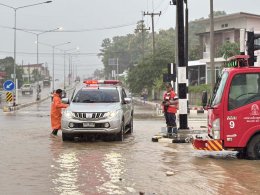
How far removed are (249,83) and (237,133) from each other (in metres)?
1.14

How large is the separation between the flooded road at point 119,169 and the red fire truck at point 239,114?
43 centimetres

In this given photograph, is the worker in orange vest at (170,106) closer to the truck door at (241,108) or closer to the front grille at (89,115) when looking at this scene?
the front grille at (89,115)

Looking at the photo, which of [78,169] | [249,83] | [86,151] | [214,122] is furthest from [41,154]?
[249,83]

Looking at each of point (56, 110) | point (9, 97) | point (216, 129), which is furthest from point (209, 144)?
point (9, 97)

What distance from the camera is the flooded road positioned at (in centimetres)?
854

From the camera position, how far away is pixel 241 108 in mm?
11281

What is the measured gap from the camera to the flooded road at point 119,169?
28.0 ft

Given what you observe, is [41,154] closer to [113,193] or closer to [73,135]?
[73,135]

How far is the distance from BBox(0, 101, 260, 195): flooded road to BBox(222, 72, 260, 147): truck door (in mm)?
660

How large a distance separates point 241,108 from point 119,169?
10.0 feet

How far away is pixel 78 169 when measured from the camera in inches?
409

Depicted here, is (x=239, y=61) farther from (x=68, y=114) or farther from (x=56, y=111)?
(x=56, y=111)

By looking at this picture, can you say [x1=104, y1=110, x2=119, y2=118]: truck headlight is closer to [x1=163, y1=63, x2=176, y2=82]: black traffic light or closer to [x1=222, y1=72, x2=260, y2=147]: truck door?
[x1=222, y1=72, x2=260, y2=147]: truck door

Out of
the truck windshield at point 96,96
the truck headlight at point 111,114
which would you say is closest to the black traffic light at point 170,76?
the truck windshield at point 96,96
